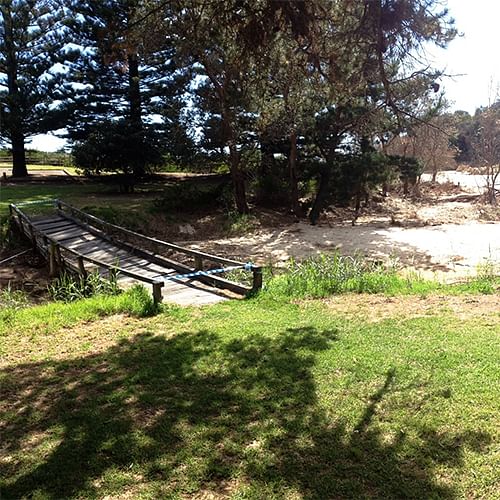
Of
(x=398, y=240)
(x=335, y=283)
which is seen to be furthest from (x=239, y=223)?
(x=335, y=283)

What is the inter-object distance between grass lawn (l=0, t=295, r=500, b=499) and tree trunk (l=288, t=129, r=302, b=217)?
44.5ft

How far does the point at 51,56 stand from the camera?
2128 centimetres

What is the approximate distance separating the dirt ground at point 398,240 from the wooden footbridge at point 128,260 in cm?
297

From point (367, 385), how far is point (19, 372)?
2948mm

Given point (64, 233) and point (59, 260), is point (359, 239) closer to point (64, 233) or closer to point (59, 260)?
point (64, 233)

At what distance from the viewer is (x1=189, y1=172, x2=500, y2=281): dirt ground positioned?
11875mm

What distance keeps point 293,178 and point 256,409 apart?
53.5 feet

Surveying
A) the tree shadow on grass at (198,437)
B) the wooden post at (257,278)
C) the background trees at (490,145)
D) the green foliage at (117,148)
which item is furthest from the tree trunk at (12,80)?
the background trees at (490,145)

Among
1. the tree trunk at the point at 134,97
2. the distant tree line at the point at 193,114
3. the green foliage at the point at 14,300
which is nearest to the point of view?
the green foliage at the point at 14,300

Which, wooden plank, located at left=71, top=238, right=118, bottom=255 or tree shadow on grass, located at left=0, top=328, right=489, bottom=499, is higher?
wooden plank, located at left=71, top=238, right=118, bottom=255

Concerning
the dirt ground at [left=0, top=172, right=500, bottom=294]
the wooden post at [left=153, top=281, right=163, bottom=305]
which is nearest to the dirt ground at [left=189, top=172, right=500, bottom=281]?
the dirt ground at [left=0, top=172, right=500, bottom=294]

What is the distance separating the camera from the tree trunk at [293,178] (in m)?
18.2

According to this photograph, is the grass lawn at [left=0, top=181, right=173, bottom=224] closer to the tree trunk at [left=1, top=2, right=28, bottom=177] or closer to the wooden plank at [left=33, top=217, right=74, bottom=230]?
the wooden plank at [left=33, top=217, right=74, bottom=230]

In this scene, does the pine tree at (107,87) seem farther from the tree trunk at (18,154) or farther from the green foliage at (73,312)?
the green foliage at (73,312)
